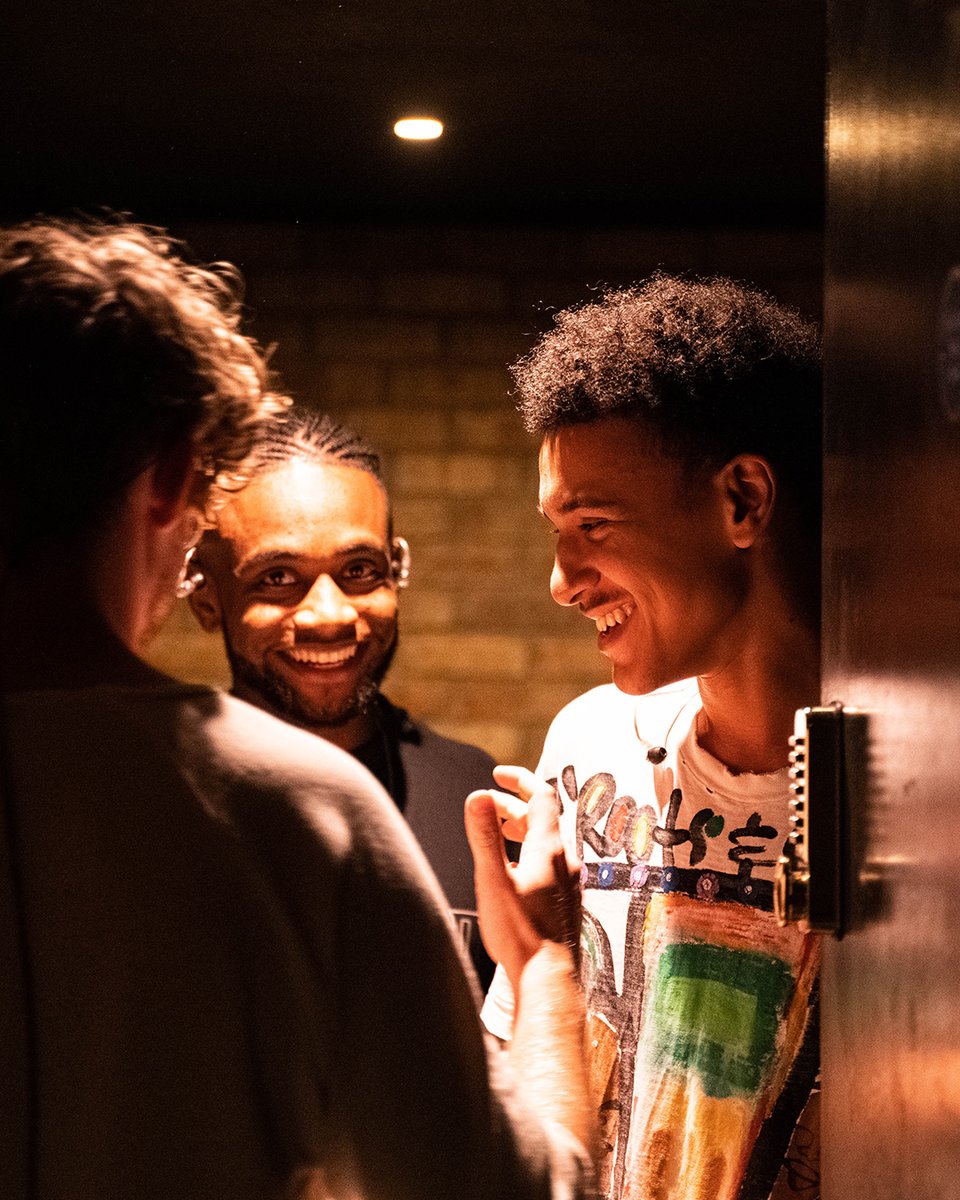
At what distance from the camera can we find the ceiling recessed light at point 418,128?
319 centimetres

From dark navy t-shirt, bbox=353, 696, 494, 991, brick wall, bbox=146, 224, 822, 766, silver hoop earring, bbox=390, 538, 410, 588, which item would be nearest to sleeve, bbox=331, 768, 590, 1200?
dark navy t-shirt, bbox=353, 696, 494, 991

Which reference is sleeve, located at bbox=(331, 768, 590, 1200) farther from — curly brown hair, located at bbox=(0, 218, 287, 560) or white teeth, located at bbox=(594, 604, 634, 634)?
white teeth, located at bbox=(594, 604, 634, 634)

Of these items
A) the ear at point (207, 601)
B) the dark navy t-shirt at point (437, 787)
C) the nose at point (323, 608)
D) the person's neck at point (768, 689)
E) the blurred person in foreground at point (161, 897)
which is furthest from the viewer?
the ear at point (207, 601)

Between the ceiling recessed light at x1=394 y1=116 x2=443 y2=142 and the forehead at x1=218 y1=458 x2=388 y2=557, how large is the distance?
3.68 feet

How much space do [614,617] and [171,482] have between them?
783 mm

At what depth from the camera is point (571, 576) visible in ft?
5.20

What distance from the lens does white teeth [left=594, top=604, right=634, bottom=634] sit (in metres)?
1.56

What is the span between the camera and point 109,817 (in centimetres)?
79

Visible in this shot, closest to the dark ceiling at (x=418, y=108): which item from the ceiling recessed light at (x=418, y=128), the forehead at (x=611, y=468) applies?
the ceiling recessed light at (x=418, y=128)

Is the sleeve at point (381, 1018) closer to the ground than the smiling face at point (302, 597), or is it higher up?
closer to the ground

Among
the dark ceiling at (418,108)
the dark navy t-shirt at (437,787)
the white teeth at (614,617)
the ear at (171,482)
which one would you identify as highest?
the dark ceiling at (418,108)

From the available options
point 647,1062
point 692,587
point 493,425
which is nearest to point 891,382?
point 692,587

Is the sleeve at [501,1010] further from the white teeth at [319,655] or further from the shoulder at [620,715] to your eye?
the white teeth at [319,655]

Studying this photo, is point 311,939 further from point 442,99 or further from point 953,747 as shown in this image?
point 442,99
